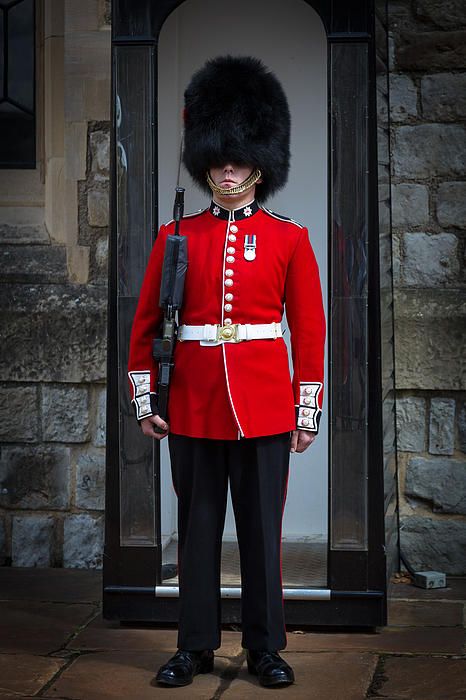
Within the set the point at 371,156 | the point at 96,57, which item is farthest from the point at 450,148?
the point at 96,57

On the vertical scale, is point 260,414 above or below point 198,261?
below

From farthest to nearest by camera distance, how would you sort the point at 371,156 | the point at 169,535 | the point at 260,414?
the point at 169,535, the point at 371,156, the point at 260,414

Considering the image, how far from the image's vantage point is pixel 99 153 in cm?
446

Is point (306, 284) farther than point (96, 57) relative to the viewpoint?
No

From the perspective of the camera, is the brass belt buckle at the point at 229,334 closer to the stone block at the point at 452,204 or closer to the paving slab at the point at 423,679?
the paving slab at the point at 423,679

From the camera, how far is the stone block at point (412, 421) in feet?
14.4

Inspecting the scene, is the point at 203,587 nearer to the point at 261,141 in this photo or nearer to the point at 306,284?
the point at 306,284

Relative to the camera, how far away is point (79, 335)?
4473 mm

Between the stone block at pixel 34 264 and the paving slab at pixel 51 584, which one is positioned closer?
the paving slab at pixel 51 584

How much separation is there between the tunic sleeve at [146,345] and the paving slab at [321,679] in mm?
756

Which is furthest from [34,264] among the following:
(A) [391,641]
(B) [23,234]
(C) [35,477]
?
(A) [391,641]

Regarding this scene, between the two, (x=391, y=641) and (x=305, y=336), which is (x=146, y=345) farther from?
(x=391, y=641)

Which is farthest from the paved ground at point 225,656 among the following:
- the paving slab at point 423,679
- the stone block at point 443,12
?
the stone block at point 443,12

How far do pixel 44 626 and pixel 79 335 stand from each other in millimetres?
1147
